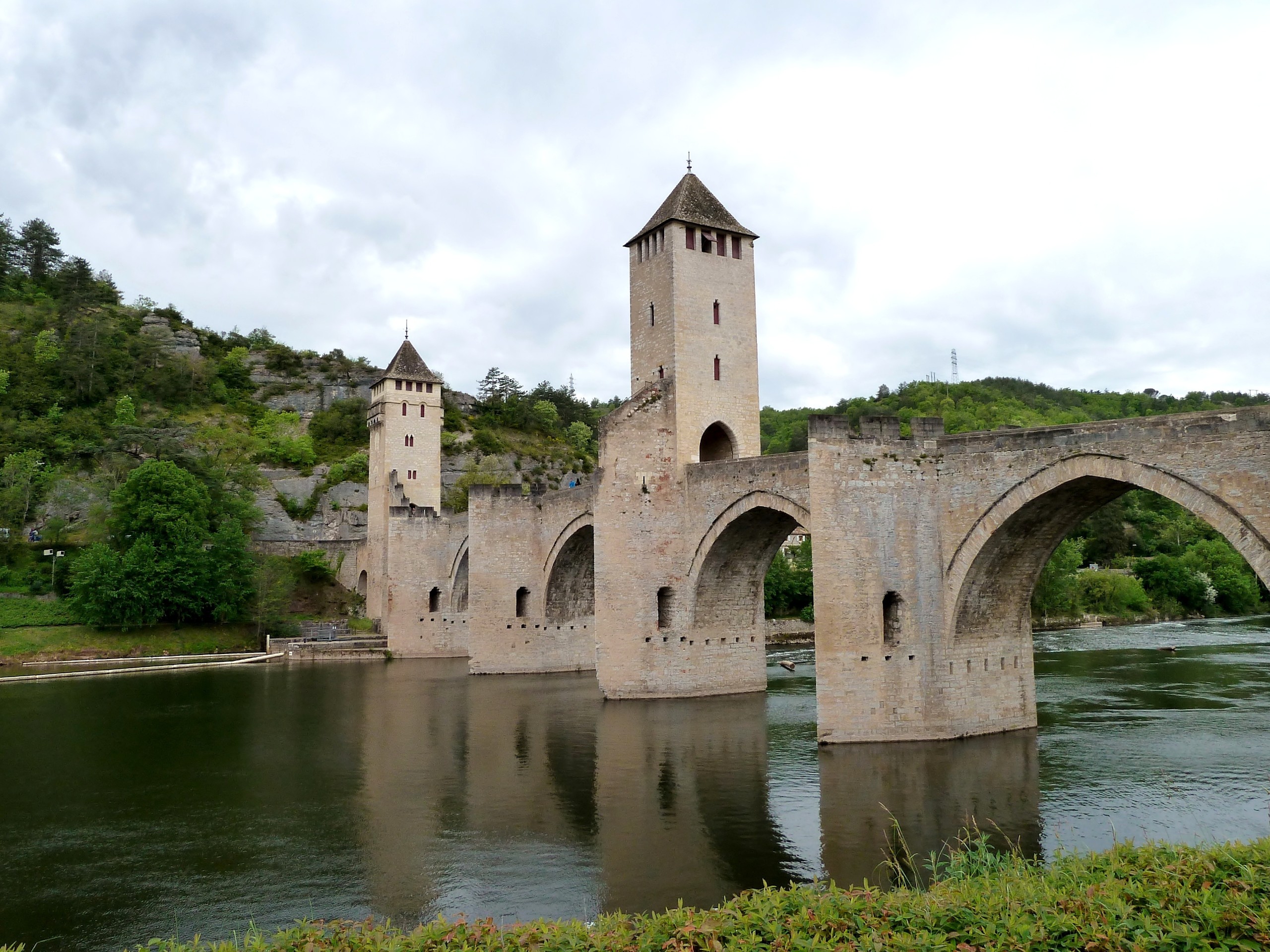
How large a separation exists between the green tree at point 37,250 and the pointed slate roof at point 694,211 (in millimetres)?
72976

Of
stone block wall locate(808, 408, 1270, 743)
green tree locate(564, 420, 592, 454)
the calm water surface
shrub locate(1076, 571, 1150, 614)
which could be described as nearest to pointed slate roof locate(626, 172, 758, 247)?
stone block wall locate(808, 408, 1270, 743)

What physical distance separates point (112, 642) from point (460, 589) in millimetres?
12939

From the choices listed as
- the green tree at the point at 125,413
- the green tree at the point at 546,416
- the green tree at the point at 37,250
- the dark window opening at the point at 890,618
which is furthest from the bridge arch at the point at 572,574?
the green tree at the point at 37,250

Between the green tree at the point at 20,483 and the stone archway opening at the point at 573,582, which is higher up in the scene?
the green tree at the point at 20,483

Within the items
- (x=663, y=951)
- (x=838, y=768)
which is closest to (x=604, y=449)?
(x=838, y=768)

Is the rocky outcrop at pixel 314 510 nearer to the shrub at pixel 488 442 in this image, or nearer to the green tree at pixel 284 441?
the green tree at pixel 284 441

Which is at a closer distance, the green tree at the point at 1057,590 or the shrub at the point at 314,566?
the green tree at the point at 1057,590

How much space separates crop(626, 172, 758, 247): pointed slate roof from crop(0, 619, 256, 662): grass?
80.7 ft

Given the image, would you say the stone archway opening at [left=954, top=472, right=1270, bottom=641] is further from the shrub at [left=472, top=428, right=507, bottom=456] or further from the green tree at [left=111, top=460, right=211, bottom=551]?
the shrub at [left=472, top=428, right=507, bottom=456]

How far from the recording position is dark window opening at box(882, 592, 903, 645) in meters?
16.3

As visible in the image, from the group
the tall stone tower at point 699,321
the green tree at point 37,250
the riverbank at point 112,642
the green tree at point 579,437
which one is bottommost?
the riverbank at point 112,642

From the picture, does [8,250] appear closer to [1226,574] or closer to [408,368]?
[408,368]

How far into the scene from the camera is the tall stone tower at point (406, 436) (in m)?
44.0

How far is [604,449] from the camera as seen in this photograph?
75.0ft
